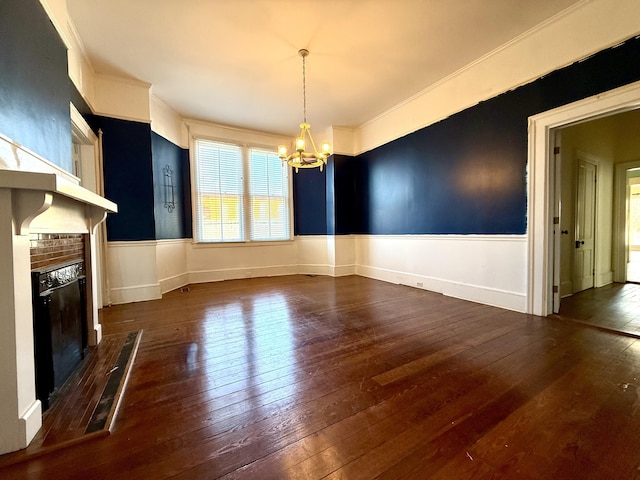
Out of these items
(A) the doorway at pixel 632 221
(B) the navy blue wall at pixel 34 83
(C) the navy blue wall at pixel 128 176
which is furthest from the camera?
(A) the doorway at pixel 632 221

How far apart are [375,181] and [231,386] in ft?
15.6

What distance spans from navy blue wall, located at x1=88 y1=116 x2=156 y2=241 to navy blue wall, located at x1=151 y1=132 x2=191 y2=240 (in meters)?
0.25

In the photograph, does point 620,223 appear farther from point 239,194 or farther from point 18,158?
point 18,158

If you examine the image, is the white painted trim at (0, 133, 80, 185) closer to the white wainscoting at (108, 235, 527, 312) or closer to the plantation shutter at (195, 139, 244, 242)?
the white wainscoting at (108, 235, 527, 312)

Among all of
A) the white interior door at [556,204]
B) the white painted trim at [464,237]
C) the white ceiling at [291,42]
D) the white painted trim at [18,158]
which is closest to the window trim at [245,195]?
the white ceiling at [291,42]

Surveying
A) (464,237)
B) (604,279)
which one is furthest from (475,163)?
(604,279)

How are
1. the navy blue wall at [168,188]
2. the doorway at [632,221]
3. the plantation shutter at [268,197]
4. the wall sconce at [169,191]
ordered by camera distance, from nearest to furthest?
the navy blue wall at [168,188] < the doorway at [632,221] < the wall sconce at [169,191] < the plantation shutter at [268,197]

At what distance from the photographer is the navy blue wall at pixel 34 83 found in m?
1.69

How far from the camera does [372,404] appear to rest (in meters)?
1.61

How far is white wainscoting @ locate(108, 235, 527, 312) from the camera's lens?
3533 mm

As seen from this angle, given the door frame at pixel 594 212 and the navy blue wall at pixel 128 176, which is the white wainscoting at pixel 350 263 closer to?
the navy blue wall at pixel 128 176

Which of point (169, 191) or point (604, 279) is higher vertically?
point (169, 191)

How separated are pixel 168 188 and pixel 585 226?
710 centimetres

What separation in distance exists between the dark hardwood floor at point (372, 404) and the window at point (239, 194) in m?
3.07
